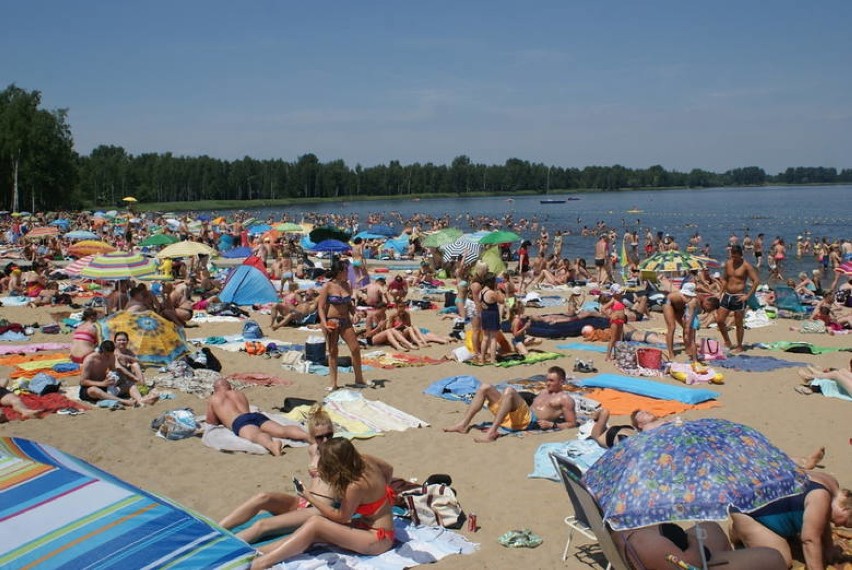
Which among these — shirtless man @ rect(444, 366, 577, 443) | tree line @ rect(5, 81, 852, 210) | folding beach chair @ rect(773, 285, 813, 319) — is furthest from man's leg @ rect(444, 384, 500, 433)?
tree line @ rect(5, 81, 852, 210)

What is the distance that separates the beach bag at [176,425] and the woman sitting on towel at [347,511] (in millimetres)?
2666

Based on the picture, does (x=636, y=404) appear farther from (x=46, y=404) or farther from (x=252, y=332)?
(x=252, y=332)

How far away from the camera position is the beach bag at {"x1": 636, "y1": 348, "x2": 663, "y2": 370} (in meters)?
9.59

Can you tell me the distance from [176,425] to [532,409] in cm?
336

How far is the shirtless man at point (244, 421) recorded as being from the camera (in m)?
6.61

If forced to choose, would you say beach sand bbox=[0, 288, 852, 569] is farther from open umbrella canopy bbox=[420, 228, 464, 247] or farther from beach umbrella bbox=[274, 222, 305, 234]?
beach umbrella bbox=[274, 222, 305, 234]

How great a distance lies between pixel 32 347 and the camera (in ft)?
35.9

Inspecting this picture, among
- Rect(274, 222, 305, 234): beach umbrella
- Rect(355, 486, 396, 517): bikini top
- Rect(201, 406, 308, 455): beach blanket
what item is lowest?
Rect(201, 406, 308, 455): beach blanket

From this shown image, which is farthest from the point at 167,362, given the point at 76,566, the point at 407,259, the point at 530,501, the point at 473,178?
the point at 473,178

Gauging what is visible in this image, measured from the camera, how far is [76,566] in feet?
10.6

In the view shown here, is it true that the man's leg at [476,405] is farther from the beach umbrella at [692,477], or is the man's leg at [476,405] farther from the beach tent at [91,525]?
the beach tent at [91,525]

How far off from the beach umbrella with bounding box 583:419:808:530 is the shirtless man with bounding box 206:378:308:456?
342 cm

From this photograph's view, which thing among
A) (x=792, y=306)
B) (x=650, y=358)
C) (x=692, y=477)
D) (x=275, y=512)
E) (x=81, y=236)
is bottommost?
Answer: (x=792, y=306)

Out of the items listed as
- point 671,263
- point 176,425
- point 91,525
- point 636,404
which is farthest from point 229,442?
point 671,263
